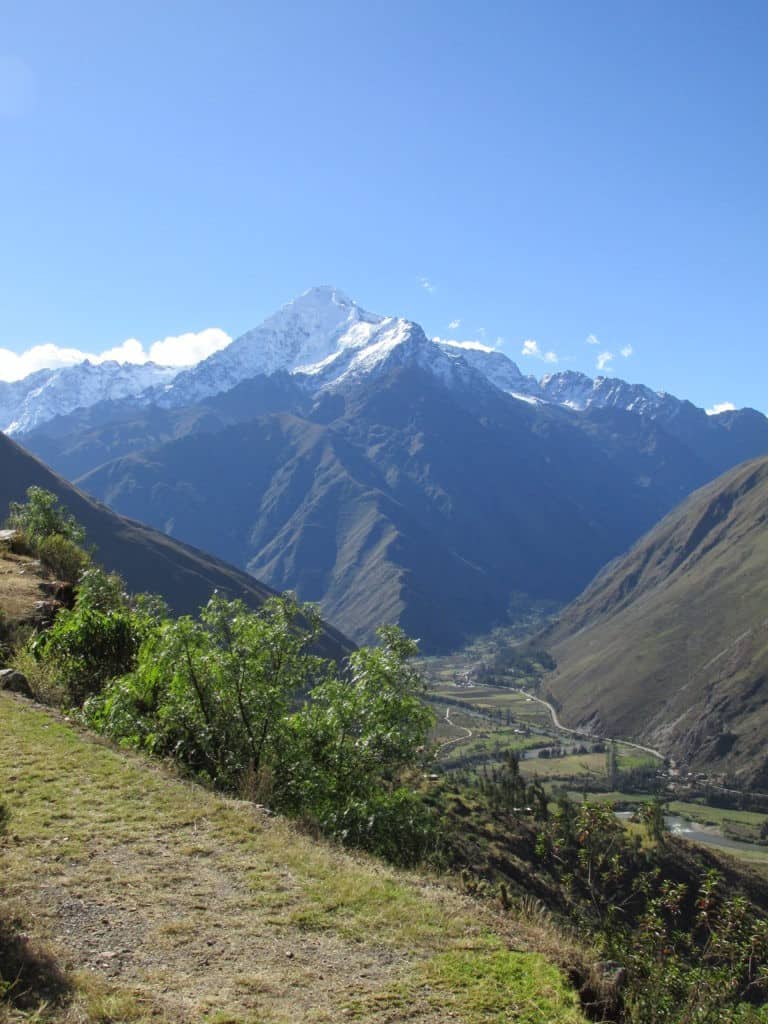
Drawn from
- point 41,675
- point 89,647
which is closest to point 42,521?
point 89,647

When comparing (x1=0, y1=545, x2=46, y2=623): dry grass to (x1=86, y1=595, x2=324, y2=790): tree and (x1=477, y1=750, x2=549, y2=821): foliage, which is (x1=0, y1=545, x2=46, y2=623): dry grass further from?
(x1=477, y1=750, x2=549, y2=821): foliage

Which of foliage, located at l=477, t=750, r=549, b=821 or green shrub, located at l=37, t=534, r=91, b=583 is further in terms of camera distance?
foliage, located at l=477, t=750, r=549, b=821

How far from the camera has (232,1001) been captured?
7.72 metres

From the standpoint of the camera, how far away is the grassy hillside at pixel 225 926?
778cm

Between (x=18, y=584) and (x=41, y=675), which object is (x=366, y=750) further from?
(x=18, y=584)

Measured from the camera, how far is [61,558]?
33.2 metres

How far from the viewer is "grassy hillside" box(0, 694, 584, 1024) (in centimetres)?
778

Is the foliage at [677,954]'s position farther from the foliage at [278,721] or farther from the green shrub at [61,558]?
the green shrub at [61,558]

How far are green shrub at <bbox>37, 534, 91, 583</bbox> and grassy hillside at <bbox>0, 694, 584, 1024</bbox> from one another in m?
20.2

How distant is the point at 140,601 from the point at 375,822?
11473 millimetres

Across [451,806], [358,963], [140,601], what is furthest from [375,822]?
[451,806]

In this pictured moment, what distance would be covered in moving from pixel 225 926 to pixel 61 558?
27.2m

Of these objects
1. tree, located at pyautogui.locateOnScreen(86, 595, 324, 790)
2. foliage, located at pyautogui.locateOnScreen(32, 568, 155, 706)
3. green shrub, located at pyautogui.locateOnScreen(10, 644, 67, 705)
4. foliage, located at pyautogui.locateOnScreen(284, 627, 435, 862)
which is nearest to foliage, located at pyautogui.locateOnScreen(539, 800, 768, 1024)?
foliage, located at pyautogui.locateOnScreen(284, 627, 435, 862)

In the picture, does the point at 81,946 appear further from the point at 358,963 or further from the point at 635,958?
the point at 635,958
